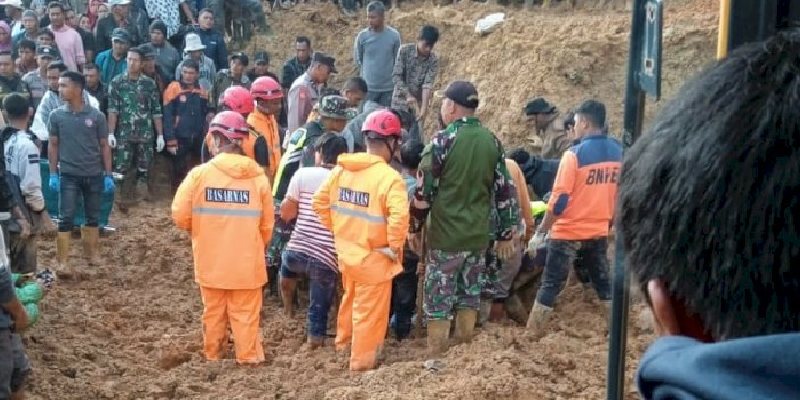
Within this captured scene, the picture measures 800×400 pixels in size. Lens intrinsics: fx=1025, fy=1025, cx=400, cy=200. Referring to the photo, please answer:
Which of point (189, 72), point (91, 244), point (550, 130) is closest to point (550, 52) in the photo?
point (550, 130)

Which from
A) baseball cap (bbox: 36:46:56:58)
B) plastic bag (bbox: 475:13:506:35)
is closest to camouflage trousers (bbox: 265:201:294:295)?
baseball cap (bbox: 36:46:56:58)

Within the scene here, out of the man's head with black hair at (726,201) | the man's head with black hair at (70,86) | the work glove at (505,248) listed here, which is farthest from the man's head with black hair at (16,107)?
the man's head with black hair at (726,201)

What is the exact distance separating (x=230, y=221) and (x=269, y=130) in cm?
305

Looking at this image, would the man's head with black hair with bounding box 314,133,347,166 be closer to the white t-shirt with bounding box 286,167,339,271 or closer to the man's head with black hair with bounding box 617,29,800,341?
the white t-shirt with bounding box 286,167,339,271

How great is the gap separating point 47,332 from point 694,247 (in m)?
7.82

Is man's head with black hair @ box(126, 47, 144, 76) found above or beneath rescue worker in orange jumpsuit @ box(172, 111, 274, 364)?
above

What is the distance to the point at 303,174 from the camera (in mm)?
7992

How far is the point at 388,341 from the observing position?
27.0 ft

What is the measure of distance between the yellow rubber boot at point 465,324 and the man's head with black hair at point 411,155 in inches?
48.5

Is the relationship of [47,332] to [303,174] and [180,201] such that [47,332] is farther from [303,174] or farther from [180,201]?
[303,174]

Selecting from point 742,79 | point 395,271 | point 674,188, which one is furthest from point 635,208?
point 395,271

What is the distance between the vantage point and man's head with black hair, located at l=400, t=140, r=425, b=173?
26.7 ft

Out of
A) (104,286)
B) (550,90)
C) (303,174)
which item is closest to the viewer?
(303,174)

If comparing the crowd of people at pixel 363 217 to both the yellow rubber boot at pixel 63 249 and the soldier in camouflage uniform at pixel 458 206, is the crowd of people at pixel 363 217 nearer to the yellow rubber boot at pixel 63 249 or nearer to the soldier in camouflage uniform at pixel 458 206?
the soldier in camouflage uniform at pixel 458 206
